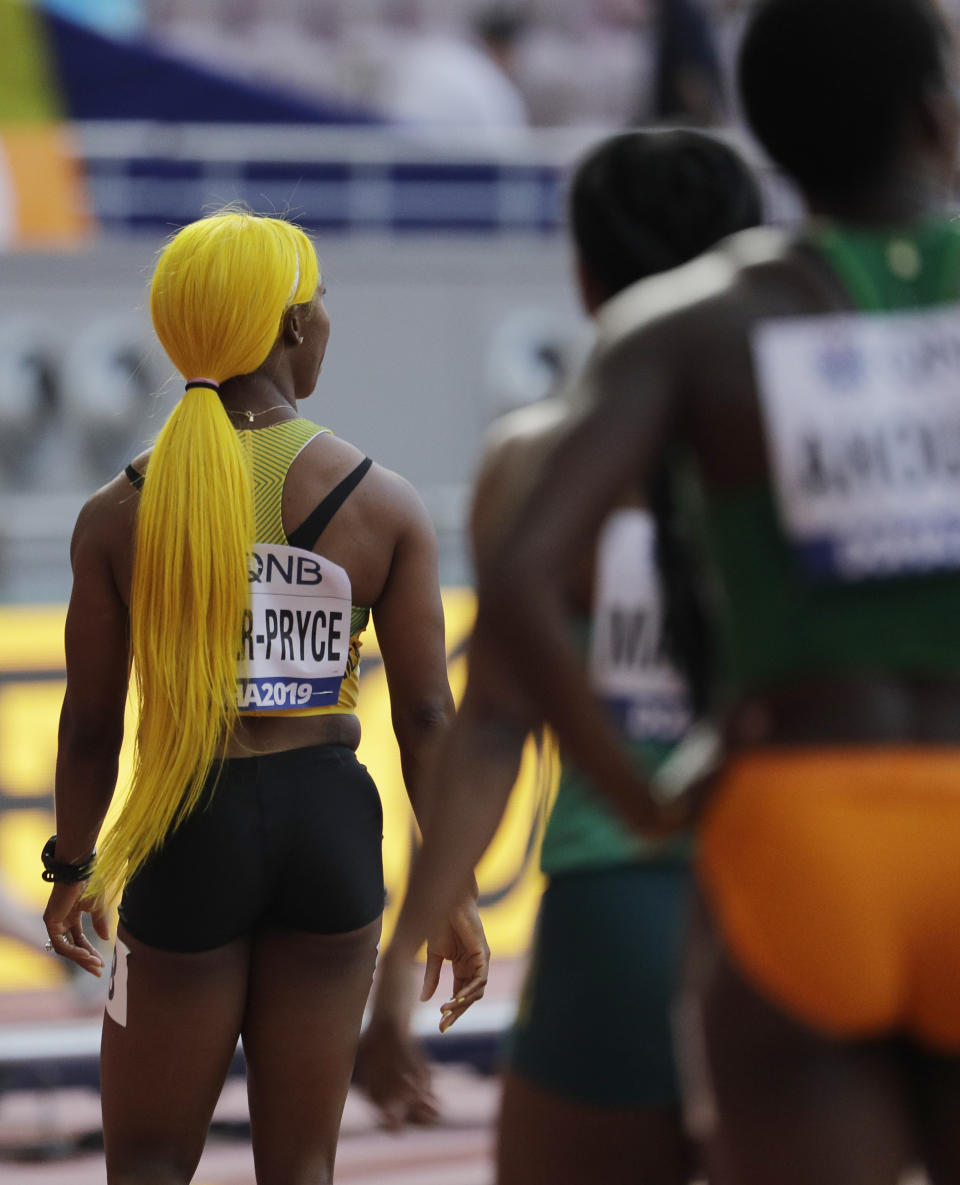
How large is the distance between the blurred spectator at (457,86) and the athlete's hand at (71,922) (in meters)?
9.68

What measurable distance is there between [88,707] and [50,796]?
3.24m

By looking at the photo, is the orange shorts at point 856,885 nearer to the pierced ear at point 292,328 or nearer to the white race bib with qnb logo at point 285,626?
the white race bib with qnb logo at point 285,626

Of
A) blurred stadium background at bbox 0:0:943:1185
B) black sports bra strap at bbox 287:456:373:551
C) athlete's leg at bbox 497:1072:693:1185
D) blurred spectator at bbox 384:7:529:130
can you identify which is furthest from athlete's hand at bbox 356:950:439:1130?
blurred spectator at bbox 384:7:529:130

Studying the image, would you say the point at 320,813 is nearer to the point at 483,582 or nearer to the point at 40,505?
the point at 483,582

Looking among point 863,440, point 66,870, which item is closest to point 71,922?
point 66,870

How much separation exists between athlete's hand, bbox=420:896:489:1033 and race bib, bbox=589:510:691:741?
0.81 metres

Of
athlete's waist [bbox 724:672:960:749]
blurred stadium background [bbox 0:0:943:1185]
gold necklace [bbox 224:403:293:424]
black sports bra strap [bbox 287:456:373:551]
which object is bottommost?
athlete's waist [bbox 724:672:960:749]

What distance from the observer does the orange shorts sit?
4.88 feet

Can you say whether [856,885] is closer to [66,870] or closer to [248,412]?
[248,412]

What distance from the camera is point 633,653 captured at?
2.14 m

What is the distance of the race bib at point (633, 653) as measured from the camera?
2.13m

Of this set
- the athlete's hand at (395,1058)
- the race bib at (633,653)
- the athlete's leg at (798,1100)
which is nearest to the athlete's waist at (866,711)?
the athlete's leg at (798,1100)

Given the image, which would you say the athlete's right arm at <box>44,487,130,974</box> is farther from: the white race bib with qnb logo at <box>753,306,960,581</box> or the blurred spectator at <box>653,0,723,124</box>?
the blurred spectator at <box>653,0,723,124</box>

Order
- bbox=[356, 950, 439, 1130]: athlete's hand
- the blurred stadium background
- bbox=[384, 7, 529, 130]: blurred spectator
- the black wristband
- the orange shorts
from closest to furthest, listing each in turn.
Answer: the orange shorts < bbox=[356, 950, 439, 1130]: athlete's hand < the black wristband < the blurred stadium background < bbox=[384, 7, 529, 130]: blurred spectator
